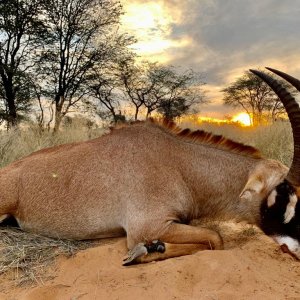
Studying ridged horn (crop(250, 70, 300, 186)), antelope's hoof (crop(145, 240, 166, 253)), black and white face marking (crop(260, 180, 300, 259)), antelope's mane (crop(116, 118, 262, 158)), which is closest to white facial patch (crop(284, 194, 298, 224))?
black and white face marking (crop(260, 180, 300, 259))

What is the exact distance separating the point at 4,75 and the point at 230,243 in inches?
885

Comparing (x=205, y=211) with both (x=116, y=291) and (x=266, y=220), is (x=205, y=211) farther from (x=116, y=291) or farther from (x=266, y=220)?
(x=116, y=291)

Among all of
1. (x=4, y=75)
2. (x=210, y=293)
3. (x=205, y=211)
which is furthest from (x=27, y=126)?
(x=210, y=293)

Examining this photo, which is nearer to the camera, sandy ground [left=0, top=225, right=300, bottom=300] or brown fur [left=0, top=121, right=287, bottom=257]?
sandy ground [left=0, top=225, right=300, bottom=300]

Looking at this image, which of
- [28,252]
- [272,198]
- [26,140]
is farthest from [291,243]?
[26,140]

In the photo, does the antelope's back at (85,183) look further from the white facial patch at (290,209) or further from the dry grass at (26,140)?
the dry grass at (26,140)

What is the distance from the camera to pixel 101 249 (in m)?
4.66

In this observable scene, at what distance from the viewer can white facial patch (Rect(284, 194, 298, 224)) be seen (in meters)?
4.39

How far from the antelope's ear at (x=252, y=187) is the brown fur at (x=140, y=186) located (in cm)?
1

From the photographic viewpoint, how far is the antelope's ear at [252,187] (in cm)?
461

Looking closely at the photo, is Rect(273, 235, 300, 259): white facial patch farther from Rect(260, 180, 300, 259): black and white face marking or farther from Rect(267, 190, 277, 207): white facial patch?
Rect(267, 190, 277, 207): white facial patch

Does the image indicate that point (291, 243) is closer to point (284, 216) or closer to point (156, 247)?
point (284, 216)

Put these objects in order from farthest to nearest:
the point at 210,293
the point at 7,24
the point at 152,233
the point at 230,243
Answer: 1. the point at 7,24
2. the point at 230,243
3. the point at 152,233
4. the point at 210,293

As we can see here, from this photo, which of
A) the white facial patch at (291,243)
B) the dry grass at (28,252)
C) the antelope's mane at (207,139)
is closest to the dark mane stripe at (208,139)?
the antelope's mane at (207,139)
